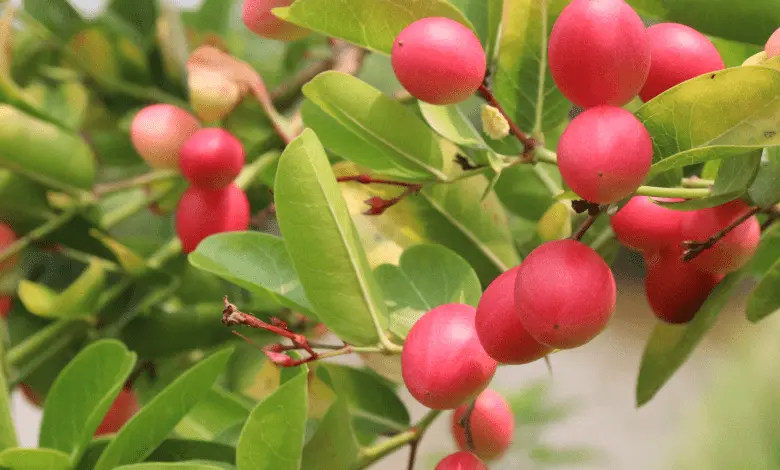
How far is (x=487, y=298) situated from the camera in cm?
23

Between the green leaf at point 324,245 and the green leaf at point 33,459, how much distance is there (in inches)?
4.6

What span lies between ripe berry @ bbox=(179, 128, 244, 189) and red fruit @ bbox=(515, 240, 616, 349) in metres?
0.21

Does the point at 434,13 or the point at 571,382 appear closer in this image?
the point at 434,13

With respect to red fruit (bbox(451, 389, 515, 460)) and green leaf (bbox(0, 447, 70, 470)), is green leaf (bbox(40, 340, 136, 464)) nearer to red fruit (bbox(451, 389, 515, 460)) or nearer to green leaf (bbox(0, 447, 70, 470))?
green leaf (bbox(0, 447, 70, 470))

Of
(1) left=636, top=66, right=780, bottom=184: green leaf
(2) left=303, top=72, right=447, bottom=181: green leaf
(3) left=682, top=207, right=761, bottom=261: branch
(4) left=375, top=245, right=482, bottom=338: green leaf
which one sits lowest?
(4) left=375, top=245, right=482, bottom=338: green leaf

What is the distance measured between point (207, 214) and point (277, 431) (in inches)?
6.2

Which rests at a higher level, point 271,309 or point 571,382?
point 271,309

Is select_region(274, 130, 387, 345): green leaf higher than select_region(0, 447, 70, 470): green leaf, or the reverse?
select_region(274, 130, 387, 345): green leaf

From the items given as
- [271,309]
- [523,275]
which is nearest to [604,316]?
[523,275]

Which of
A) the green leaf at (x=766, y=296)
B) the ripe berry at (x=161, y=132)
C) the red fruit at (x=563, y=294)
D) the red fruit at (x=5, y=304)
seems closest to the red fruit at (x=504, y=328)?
the red fruit at (x=563, y=294)

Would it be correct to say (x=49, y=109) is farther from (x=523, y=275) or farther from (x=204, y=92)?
(x=523, y=275)

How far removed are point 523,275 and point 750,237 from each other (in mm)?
101

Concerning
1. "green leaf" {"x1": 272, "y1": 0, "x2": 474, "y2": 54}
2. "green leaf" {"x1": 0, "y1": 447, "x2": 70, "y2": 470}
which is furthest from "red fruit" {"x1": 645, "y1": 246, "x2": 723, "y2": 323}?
"green leaf" {"x1": 0, "y1": 447, "x2": 70, "y2": 470}

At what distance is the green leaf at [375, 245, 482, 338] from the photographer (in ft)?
0.98
